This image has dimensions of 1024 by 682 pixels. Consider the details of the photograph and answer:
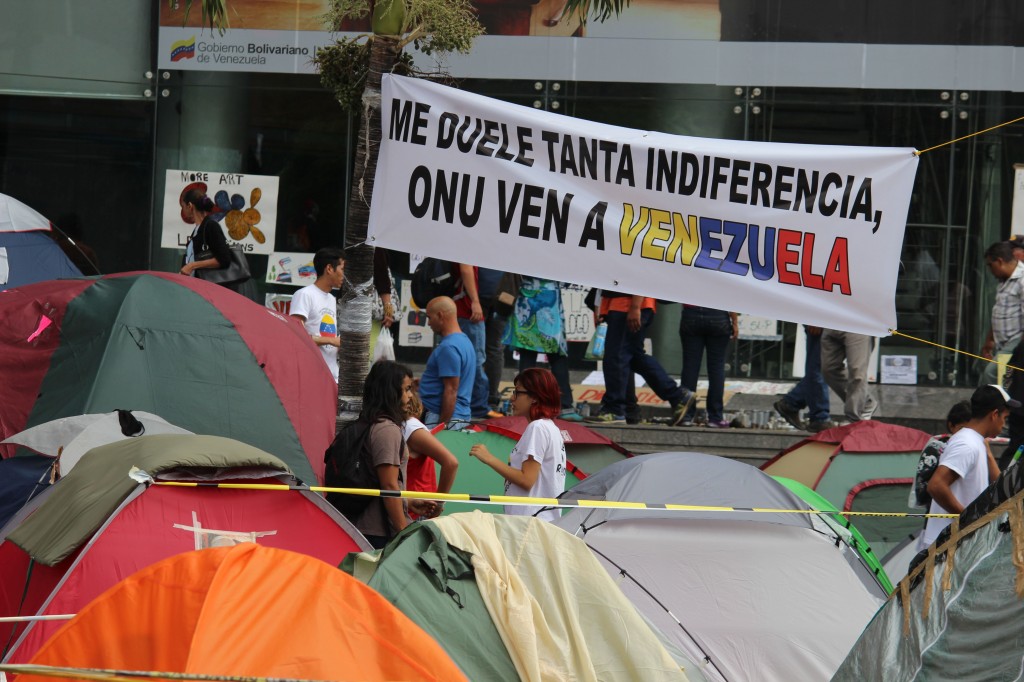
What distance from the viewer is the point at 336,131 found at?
13930 millimetres

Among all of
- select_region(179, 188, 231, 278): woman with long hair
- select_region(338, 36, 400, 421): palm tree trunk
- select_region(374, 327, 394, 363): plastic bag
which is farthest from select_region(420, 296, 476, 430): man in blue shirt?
select_region(179, 188, 231, 278): woman with long hair

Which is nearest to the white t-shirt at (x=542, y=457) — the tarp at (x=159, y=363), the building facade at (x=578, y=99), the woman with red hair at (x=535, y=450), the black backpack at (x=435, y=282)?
the woman with red hair at (x=535, y=450)

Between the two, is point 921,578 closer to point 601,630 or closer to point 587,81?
point 601,630

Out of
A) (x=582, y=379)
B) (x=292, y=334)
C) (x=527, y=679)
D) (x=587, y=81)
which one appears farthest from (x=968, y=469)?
(x=587, y=81)

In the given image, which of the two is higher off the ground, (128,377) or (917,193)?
(917,193)

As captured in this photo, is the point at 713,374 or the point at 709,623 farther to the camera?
the point at 713,374

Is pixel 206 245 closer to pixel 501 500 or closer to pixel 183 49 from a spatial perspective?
pixel 183 49

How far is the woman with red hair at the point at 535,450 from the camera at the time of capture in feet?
23.9

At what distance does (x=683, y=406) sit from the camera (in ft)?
35.5

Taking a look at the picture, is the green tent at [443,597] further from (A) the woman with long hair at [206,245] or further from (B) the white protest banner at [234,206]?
(B) the white protest banner at [234,206]

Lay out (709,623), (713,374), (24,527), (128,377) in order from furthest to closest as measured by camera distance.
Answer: (713,374) → (128,377) → (709,623) → (24,527)

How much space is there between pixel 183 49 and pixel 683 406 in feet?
22.0

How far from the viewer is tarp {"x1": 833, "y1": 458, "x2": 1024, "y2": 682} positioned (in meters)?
3.77

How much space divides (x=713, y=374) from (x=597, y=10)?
14.5ft
